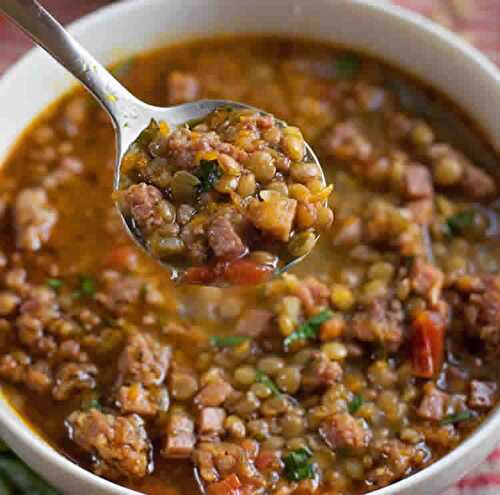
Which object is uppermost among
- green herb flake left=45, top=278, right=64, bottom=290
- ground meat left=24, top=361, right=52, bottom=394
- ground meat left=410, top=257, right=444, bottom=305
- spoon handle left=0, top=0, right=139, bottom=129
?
spoon handle left=0, top=0, right=139, bottom=129

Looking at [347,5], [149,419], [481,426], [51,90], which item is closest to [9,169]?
[51,90]

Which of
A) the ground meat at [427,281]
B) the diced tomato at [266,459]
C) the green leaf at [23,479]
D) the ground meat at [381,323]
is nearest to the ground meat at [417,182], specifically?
the ground meat at [427,281]

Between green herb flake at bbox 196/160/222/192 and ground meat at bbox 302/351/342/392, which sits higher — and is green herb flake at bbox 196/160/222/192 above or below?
above

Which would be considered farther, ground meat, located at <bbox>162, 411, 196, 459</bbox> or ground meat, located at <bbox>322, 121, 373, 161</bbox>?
ground meat, located at <bbox>322, 121, 373, 161</bbox>

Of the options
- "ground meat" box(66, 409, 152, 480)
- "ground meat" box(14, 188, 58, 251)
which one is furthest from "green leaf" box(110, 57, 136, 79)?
"ground meat" box(66, 409, 152, 480)

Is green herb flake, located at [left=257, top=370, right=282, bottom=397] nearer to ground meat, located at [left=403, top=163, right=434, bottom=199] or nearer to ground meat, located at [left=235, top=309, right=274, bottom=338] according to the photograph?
ground meat, located at [left=235, top=309, right=274, bottom=338]

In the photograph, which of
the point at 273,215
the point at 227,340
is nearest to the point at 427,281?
the point at 227,340

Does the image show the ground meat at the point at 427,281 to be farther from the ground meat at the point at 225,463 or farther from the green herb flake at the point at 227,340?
the ground meat at the point at 225,463
